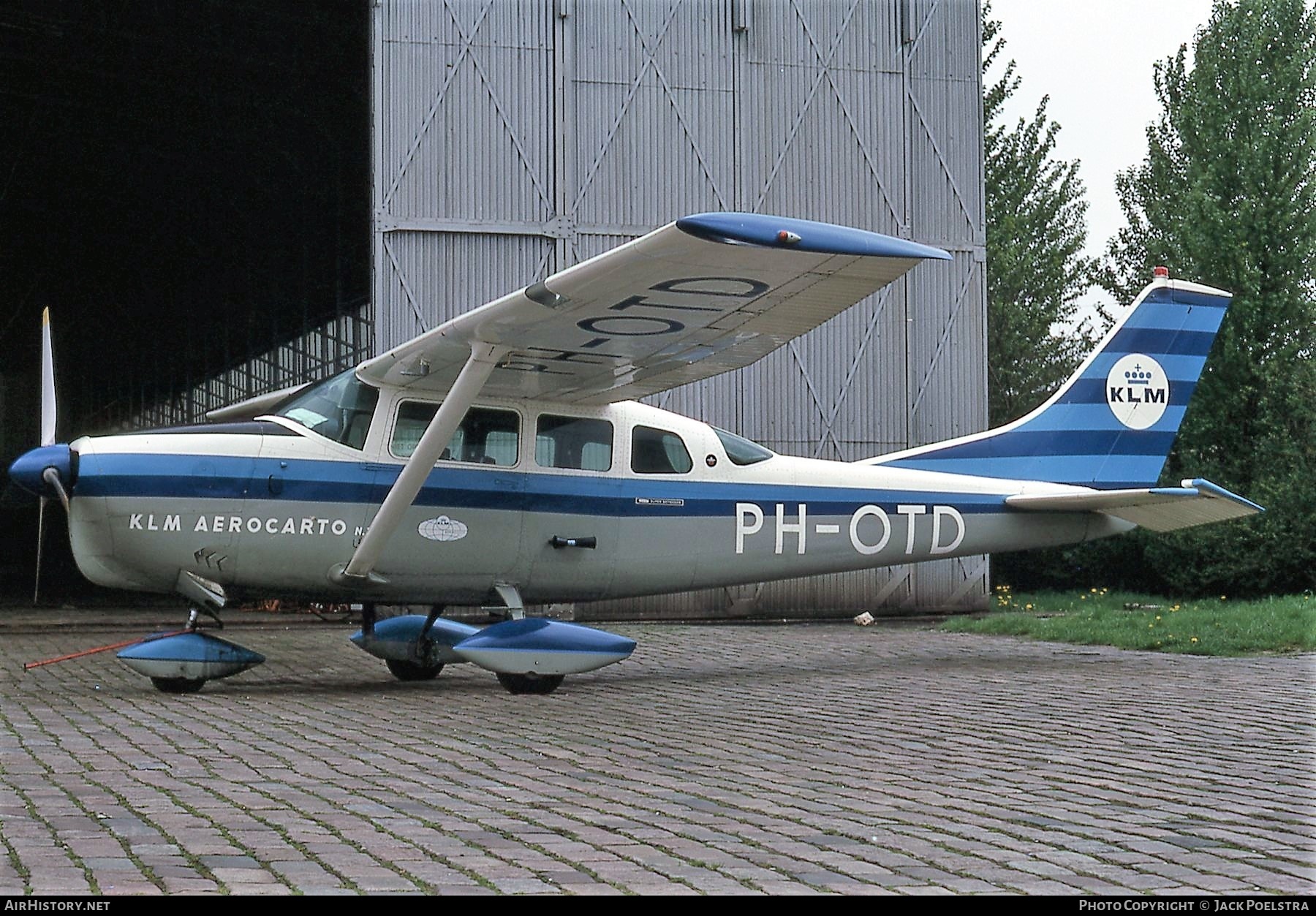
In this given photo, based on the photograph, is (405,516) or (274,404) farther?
(274,404)

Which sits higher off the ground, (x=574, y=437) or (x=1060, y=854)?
(x=574, y=437)

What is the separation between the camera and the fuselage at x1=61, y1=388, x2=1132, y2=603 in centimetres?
872

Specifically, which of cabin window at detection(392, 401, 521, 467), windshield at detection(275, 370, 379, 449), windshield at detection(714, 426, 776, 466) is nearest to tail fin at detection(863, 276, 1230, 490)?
windshield at detection(714, 426, 776, 466)

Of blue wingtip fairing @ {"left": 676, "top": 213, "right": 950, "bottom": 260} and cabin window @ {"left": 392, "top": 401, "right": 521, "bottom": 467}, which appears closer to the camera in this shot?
blue wingtip fairing @ {"left": 676, "top": 213, "right": 950, "bottom": 260}

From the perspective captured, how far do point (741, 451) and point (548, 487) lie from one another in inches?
66.8

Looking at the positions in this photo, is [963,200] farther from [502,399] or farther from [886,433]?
[502,399]

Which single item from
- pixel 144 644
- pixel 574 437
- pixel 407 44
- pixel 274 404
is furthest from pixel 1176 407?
pixel 407 44

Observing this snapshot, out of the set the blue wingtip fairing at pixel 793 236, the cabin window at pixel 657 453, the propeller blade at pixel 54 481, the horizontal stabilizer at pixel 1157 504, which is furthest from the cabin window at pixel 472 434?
the horizontal stabilizer at pixel 1157 504

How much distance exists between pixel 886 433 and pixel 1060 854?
13.8 metres

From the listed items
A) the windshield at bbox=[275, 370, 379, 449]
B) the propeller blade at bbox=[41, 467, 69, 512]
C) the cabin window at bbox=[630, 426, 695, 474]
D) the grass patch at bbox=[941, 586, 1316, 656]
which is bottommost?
the grass patch at bbox=[941, 586, 1316, 656]

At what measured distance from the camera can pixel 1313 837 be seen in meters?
4.21

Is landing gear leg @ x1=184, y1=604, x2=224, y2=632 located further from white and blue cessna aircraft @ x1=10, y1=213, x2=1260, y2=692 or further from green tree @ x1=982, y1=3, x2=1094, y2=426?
green tree @ x1=982, y1=3, x2=1094, y2=426

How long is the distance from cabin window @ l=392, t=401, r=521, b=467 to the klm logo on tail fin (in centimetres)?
554
